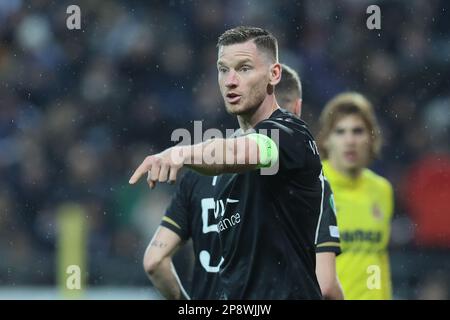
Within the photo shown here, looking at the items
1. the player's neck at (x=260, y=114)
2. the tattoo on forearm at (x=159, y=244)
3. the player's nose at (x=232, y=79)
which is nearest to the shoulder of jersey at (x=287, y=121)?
the player's neck at (x=260, y=114)

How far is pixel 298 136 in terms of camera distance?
4051 mm

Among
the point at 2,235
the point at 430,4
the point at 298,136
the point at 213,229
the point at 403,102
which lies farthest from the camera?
the point at 430,4

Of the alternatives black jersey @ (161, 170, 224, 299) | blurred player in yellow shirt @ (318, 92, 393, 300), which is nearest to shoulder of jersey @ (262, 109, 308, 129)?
black jersey @ (161, 170, 224, 299)

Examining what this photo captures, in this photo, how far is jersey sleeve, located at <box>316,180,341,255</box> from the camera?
5.25 metres

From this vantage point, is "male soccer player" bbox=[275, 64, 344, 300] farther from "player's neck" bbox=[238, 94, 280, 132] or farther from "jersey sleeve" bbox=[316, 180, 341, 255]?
"player's neck" bbox=[238, 94, 280, 132]

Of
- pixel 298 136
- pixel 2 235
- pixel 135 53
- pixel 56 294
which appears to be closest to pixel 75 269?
pixel 56 294

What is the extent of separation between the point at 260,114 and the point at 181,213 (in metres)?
1.26

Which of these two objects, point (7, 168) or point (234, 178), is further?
point (7, 168)

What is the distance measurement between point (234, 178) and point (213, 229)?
0.91m

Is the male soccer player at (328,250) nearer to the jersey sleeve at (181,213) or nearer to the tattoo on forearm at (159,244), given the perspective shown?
→ the jersey sleeve at (181,213)

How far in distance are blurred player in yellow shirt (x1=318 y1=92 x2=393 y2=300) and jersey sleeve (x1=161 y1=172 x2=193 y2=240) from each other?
5.23ft

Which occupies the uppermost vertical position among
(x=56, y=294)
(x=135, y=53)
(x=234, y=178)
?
(x=135, y=53)

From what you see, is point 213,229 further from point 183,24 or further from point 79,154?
point 183,24

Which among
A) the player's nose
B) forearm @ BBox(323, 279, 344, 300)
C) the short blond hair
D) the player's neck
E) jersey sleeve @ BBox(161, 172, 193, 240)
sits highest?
the short blond hair
